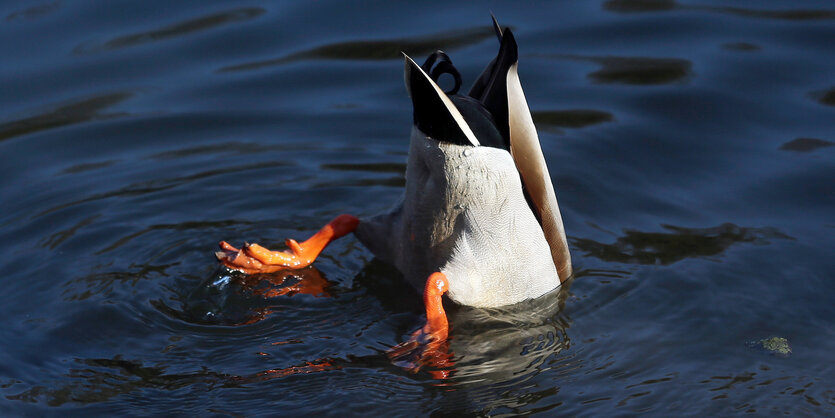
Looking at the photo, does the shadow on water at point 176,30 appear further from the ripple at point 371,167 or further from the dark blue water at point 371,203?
the ripple at point 371,167

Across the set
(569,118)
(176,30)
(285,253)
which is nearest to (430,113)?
(285,253)

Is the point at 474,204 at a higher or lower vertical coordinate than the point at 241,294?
higher

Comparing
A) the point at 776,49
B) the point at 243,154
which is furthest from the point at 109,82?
the point at 776,49

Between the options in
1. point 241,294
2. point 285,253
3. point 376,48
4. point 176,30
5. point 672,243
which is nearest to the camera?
point 241,294

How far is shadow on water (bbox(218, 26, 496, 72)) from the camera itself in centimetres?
805

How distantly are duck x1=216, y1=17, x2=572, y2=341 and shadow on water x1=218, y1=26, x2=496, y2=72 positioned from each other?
306 cm

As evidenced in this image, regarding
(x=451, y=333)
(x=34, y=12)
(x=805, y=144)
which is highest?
(x=34, y=12)

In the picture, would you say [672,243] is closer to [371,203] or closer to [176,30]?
[371,203]

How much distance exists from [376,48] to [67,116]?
8.03 feet

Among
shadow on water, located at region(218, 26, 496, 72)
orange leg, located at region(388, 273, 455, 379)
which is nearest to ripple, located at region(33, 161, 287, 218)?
shadow on water, located at region(218, 26, 496, 72)

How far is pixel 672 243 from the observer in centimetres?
563

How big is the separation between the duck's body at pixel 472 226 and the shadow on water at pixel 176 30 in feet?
13.1

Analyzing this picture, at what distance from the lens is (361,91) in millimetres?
7594

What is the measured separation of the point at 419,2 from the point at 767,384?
5.40 m
